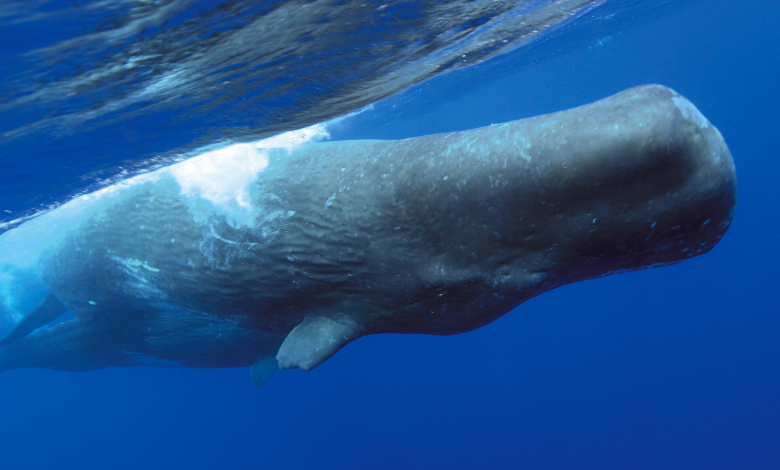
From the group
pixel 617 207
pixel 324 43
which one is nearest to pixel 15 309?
pixel 324 43

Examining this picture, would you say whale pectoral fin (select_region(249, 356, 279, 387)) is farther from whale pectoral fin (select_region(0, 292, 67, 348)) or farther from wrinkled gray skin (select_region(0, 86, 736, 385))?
whale pectoral fin (select_region(0, 292, 67, 348))

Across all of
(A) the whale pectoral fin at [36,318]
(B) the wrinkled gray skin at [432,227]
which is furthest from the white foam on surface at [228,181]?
(A) the whale pectoral fin at [36,318]

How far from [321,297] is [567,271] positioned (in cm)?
234

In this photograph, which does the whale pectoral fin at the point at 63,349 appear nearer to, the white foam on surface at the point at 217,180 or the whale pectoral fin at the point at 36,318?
the whale pectoral fin at the point at 36,318

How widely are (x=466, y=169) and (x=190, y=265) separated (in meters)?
3.59

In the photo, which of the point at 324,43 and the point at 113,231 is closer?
the point at 324,43

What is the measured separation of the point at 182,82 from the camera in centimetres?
537

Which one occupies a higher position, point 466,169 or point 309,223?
point 466,169

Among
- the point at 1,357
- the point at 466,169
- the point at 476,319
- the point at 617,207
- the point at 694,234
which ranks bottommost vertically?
the point at 1,357

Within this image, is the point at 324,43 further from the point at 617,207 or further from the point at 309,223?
the point at 617,207

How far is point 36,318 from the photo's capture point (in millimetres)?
11383

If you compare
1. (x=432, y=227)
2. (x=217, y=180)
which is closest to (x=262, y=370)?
(x=217, y=180)

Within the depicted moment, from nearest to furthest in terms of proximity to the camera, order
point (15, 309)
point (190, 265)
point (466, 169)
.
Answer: point (466, 169)
point (190, 265)
point (15, 309)

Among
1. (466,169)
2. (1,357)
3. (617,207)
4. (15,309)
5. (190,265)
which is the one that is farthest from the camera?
(15,309)
